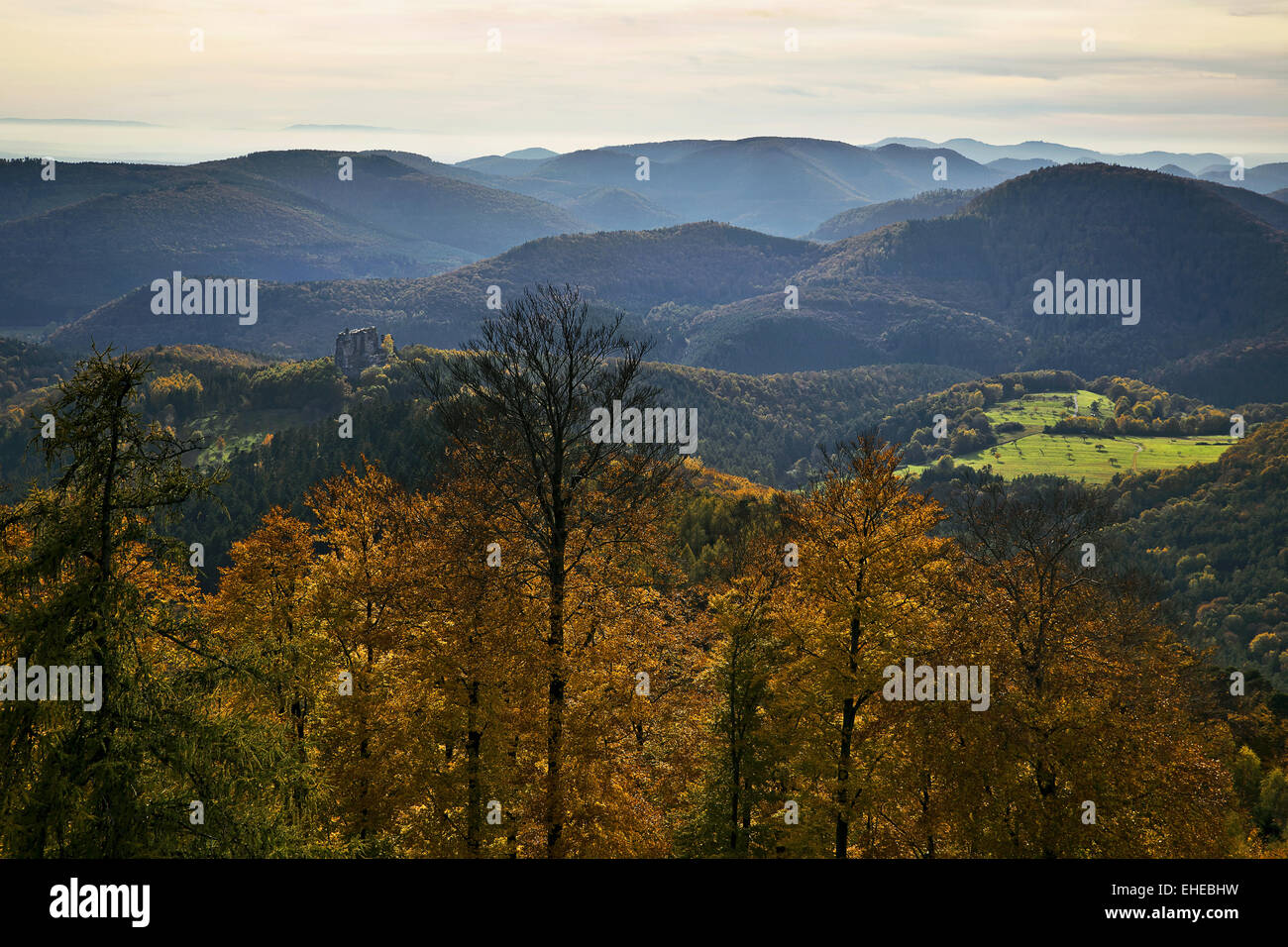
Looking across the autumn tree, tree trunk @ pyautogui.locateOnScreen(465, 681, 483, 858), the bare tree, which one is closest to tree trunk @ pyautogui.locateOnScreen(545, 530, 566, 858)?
the bare tree

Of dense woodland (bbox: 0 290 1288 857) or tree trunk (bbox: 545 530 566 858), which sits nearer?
dense woodland (bbox: 0 290 1288 857)

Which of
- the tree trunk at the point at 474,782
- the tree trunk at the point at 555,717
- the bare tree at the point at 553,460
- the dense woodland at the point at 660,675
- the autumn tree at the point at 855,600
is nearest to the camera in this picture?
the dense woodland at the point at 660,675

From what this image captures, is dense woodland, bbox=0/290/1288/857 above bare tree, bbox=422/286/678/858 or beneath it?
beneath

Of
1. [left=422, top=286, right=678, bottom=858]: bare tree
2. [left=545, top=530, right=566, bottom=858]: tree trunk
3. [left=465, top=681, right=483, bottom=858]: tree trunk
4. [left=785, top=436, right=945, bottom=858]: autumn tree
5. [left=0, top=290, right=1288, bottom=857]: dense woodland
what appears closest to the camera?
[left=0, top=290, right=1288, bottom=857]: dense woodland

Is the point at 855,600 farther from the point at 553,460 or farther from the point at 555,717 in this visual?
the point at 553,460

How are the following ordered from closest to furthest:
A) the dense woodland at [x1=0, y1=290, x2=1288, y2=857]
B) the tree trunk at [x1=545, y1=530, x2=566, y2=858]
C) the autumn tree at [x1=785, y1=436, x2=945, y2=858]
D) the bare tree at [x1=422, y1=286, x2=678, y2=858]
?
the dense woodland at [x1=0, y1=290, x2=1288, y2=857] → the tree trunk at [x1=545, y1=530, x2=566, y2=858] → the autumn tree at [x1=785, y1=436, x2=945, y2=858] → the bare tree at [x1=422, y1=286, x2=678, y2=858]

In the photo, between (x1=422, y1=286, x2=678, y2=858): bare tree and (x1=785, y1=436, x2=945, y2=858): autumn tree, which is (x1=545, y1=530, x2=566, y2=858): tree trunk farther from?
(x1=785, y1=436, x2=945, y2=858): autumn tree

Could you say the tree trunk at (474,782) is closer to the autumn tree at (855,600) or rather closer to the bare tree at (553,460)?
the bare tree at (553,460)

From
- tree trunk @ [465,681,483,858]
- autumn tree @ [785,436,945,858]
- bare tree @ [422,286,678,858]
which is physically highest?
bare tree @ [422,286,678,858]

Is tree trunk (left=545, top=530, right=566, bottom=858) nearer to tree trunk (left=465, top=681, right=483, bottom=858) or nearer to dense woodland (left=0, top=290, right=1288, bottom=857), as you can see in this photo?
dense woodland (left=0, top=290, right=1288, bottom=857)

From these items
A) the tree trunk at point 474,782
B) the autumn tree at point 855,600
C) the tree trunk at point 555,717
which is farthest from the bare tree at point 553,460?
the autumn tree at point 855,600

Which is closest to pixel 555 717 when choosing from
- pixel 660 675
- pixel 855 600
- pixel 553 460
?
pixel 553 460

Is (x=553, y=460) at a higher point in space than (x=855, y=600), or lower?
higher
